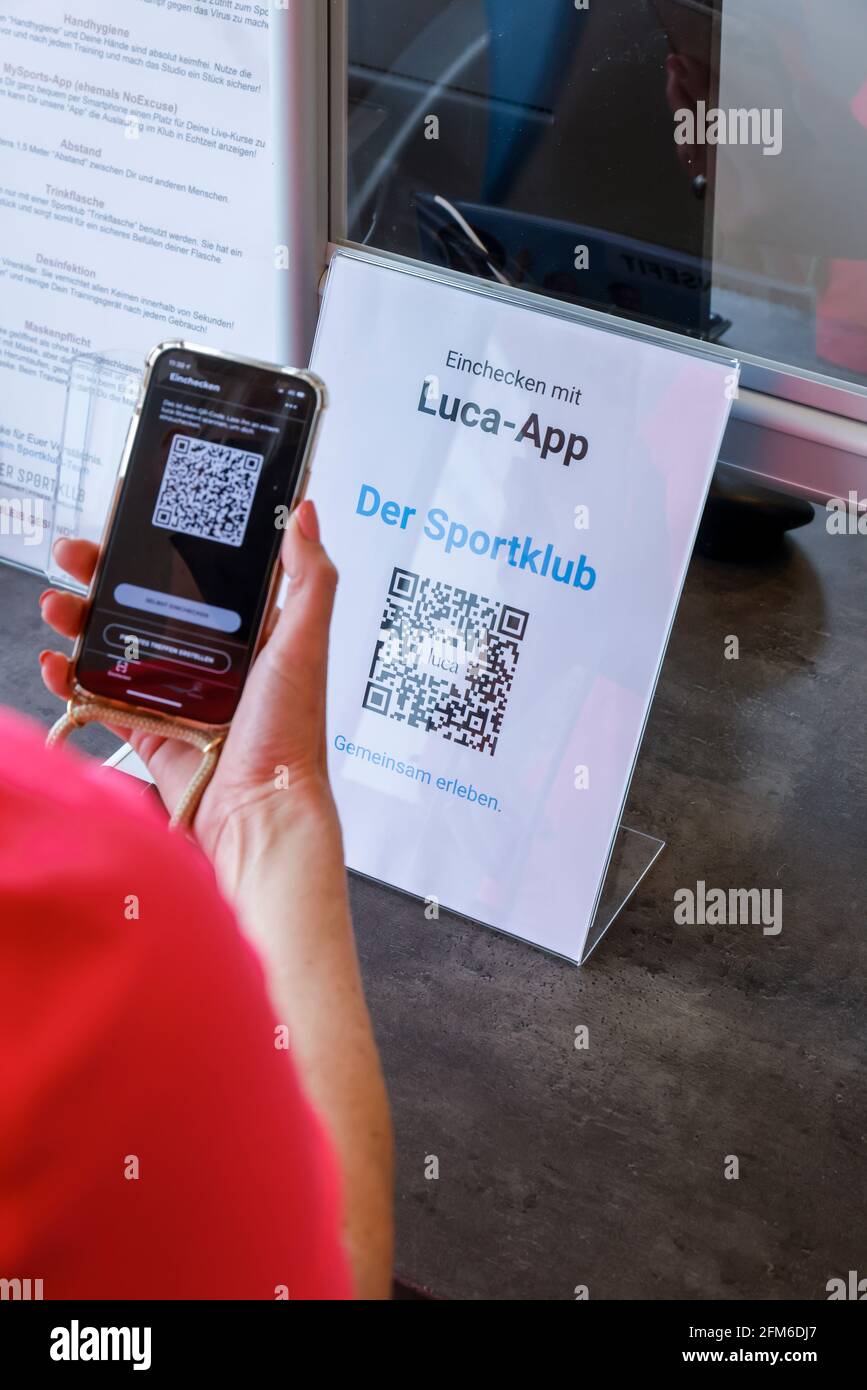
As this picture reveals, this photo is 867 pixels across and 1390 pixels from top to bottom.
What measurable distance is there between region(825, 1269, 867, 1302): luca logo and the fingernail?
0.96 m

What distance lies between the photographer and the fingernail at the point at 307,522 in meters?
1.06

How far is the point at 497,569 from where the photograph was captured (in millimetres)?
1554

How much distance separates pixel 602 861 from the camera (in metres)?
1.55

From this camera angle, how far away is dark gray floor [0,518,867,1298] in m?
1.35

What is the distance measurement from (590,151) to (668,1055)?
147cm

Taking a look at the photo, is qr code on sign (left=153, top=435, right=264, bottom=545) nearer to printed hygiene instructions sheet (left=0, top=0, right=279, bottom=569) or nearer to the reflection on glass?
printed hygiene instructions sheet (left=0, top=0, right=279, bottom=569)
